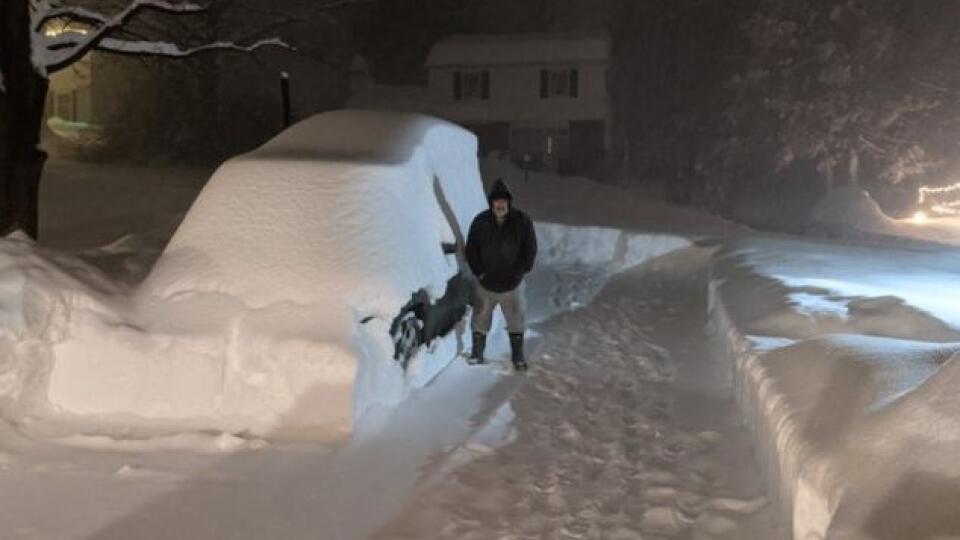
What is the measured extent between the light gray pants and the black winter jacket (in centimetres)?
6

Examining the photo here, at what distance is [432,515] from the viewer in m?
4.85

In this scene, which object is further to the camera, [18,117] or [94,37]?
[94,37]

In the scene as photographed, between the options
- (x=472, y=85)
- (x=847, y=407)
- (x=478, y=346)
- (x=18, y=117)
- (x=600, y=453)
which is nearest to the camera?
(x=847, y=407)

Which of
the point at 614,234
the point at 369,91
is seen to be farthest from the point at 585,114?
the point at 614,234

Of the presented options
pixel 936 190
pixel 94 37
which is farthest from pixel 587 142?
pixel 94 37

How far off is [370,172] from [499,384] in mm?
2078

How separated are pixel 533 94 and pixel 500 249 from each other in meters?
33.8

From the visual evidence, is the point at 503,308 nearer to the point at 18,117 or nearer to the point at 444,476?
the point at 444,476

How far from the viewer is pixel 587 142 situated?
135 feet

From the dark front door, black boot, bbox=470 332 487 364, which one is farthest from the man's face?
the dark front door

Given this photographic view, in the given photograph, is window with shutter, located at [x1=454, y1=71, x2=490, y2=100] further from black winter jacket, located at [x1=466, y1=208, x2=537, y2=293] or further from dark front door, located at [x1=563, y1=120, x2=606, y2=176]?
black winter jacket, located at [x1=466, y1=208, x2=537, y2=293]

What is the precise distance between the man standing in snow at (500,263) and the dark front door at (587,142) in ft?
107

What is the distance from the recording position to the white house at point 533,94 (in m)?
40.6

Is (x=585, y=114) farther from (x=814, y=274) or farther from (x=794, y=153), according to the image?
(x=814, y=274)
